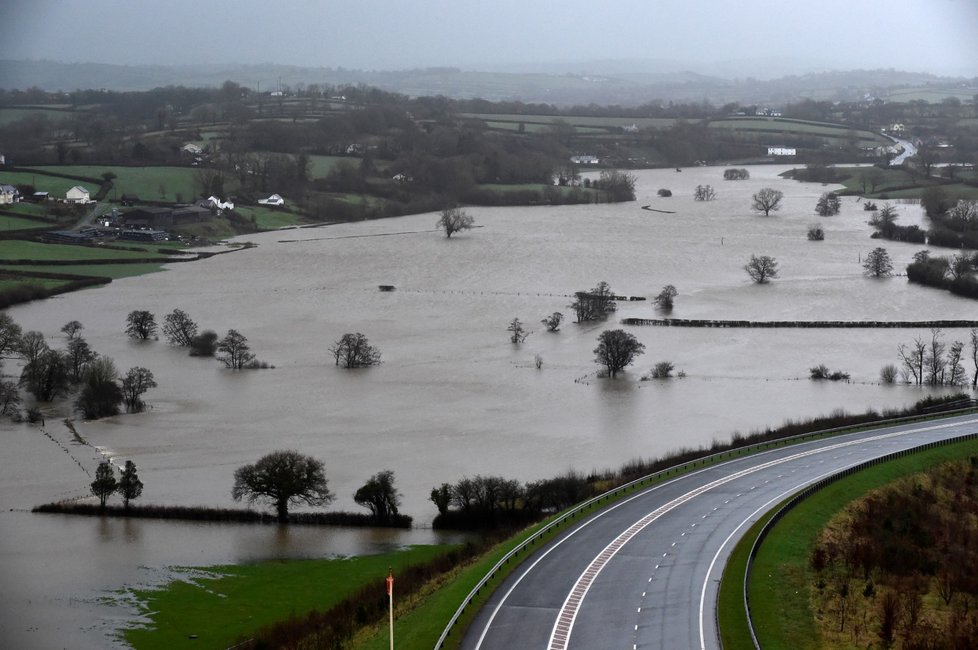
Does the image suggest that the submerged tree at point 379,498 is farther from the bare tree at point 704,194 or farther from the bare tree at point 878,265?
the bare tree at point 704,194

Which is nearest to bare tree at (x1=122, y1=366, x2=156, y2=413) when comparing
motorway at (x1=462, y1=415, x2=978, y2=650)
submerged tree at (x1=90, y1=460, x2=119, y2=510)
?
submerged tree at (x1=90, y1=460, x2=119, y2=510)

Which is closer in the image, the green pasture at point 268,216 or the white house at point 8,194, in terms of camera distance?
the white house at point 8,194

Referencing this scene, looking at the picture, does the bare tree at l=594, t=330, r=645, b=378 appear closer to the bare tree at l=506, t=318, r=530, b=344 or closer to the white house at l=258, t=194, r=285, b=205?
the bare tree at l=506, t=318, r=530, b=344

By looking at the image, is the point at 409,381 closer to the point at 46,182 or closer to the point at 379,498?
the point at 379,498

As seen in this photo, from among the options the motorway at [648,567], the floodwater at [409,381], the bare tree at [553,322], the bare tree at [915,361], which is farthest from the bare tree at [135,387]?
the bare tree at [915,361]

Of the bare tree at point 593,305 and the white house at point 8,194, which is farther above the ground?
the white house at point 8,194

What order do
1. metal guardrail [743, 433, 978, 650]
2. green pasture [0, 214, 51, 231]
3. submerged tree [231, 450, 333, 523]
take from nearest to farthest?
1. metal guardrail [743, 433, 978, 650]
2. submerged tree [231, 450, 333, 523]
3. green pasture [0, 214, 51, 231]

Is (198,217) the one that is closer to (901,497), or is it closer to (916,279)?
(916,279)
